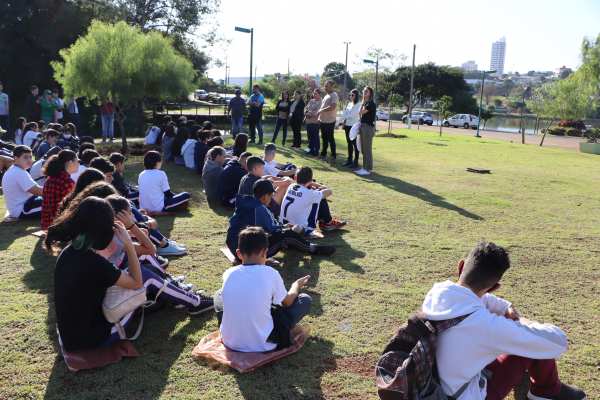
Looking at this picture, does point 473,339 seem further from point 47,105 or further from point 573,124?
point 573,124

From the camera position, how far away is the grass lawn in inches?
112

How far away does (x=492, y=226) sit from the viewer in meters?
6.46

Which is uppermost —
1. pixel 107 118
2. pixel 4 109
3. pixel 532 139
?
pixel 4 109

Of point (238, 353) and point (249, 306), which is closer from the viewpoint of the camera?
point (249, 306)

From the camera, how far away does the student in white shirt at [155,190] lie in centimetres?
635

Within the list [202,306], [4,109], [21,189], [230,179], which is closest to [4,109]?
[4,109]

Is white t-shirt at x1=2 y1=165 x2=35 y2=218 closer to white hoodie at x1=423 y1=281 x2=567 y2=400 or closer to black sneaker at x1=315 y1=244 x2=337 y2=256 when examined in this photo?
black sneaker at x1=315 y1=244 x2=337 y2=256

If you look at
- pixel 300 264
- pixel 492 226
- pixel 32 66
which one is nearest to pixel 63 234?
pixel 300 264

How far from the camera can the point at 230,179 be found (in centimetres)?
695

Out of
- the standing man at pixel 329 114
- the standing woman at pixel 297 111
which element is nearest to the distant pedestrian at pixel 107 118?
the standing woman at pixel 297 111

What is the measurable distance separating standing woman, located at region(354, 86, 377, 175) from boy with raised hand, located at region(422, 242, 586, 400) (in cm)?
786

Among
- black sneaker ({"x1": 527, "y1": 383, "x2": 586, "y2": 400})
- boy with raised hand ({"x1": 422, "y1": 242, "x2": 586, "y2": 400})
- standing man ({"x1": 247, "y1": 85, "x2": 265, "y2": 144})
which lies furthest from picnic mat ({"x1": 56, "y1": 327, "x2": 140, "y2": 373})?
standing man ({"x1": 247, "y1": 85, "x2": 265, "y2": 144})

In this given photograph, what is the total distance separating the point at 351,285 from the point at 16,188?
497cm

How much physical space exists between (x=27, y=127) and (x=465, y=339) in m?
10.5
